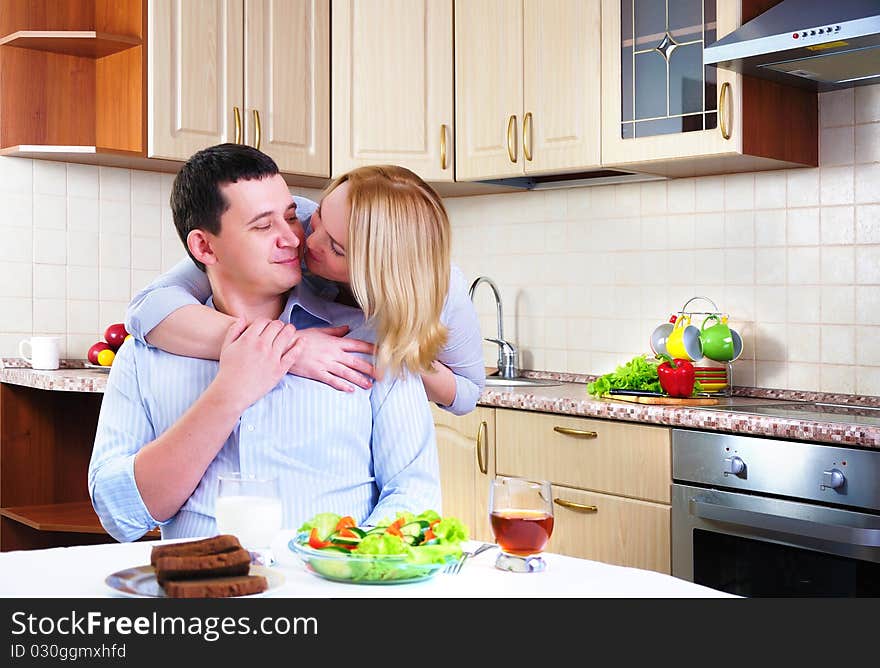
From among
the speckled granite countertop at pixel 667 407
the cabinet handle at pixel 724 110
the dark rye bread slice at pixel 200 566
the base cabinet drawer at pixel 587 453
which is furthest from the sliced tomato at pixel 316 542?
the cabinet handle at pixel 724 110

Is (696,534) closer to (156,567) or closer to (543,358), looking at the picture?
(543,358)

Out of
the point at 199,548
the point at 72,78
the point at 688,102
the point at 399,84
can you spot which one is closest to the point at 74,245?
the point at 72,78

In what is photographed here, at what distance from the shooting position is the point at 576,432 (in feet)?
9.31

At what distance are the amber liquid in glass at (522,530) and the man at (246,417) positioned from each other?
13.5 inches

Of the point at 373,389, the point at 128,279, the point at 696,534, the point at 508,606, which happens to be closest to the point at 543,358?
the point at 696,534

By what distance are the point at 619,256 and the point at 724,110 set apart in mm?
767

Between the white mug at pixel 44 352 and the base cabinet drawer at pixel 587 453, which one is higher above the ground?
the white mug at pixel 44 352

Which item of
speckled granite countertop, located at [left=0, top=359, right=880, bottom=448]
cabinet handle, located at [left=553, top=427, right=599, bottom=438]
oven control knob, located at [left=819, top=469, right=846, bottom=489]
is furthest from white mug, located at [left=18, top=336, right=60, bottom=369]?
oven control knob, located at [left=819, top=469, right=846, bottom=489]

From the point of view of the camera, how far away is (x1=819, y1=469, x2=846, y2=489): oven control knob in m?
2.29

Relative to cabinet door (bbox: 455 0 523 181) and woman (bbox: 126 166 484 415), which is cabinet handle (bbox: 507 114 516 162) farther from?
woman (bbox: 126 166 484 415)

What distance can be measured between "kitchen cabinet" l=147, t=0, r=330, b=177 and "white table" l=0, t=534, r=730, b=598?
231cm

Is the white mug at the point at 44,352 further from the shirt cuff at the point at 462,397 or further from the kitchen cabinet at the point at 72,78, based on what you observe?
the shirt cuff at the point at 462,397

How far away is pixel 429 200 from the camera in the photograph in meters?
1.44

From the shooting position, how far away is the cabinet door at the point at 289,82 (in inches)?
138
